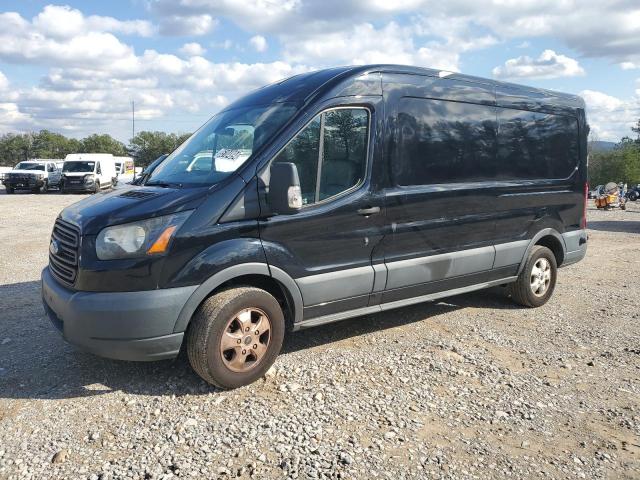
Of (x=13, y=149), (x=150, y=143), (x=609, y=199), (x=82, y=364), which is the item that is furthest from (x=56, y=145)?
(x=82, y=364)

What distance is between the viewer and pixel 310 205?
4.25 m

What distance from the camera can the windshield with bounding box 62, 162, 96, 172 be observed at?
30.0 m

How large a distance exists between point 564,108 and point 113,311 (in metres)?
5.55

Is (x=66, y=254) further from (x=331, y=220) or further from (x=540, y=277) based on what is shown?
(x=540, y=277)

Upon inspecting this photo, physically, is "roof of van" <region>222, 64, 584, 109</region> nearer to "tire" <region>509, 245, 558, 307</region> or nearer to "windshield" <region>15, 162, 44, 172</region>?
"tire" <region>509, 245, 558, 307</region>

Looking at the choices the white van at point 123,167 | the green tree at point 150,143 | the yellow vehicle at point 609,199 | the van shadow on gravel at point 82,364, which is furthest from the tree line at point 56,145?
the van shadow on gravel at point 82,364

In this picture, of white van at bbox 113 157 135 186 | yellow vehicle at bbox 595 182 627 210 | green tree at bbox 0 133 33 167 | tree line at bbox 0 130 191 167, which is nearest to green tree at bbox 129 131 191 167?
tree line at bbox 0 130 191 167

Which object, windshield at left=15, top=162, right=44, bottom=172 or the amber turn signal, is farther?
windshield at left=15, top=162, right=44, bottom=172

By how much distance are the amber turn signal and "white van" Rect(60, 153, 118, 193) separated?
27019mm

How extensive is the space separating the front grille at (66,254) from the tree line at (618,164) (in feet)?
316

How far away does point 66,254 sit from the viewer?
399 cm

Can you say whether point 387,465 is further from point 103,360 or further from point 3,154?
point 3,154

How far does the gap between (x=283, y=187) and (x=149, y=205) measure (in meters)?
0.93

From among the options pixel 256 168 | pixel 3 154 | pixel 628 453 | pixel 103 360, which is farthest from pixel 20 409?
pixel 3 154
